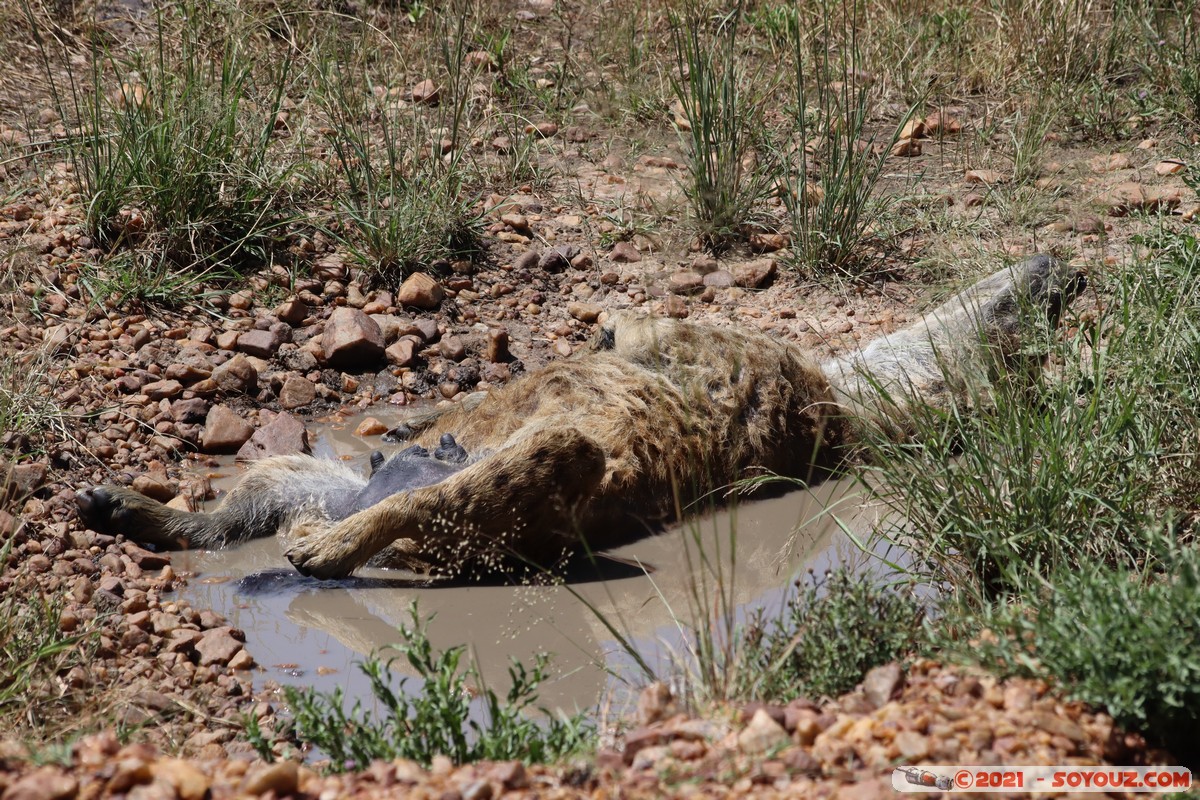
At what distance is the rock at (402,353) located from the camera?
18.2 feet

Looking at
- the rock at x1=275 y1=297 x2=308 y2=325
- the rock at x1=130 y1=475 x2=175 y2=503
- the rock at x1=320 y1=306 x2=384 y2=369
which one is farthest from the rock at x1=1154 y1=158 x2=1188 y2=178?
the rock at x1=130 y1=475 x2=175 y2=503

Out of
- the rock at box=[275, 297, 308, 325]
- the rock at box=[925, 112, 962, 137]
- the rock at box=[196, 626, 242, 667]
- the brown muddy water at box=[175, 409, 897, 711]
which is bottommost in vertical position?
the brown muddy water at box=[175, 409, 897, 711]

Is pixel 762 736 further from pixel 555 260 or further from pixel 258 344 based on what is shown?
pixel 555 260

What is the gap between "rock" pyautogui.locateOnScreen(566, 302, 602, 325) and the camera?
602 centimetres

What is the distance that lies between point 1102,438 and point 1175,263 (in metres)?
1.49

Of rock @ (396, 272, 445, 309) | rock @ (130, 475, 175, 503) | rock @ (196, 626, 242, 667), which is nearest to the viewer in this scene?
rock @ (196, 626, 242, 667)

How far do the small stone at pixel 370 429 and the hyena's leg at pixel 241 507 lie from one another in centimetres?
55

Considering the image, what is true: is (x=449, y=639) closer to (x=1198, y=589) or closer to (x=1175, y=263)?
(x=1198, y=589)

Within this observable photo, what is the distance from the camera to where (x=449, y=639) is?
12.1ft

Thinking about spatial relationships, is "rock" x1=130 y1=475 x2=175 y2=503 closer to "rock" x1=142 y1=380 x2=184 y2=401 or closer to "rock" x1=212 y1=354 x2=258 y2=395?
"rock" x1=142 y1=380 x2=184 y2=401

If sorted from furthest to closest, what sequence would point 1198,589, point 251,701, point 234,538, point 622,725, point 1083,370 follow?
point 234,538, point 1083,370, point 251,701, point 622,725, point 1198,589

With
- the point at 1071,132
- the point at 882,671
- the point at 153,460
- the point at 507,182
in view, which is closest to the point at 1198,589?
the point at 882,671

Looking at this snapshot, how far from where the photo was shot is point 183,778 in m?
2.33

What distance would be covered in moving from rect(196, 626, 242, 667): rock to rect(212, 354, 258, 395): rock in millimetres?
1818
